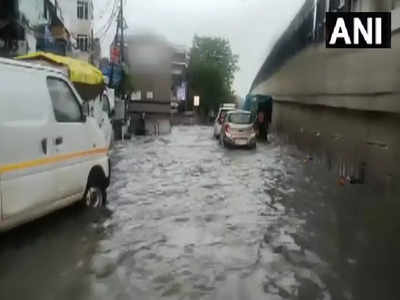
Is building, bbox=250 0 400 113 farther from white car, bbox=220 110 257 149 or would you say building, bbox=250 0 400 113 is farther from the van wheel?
the van wheel

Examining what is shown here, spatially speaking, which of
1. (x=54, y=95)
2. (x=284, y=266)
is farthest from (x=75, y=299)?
(x=54, y=95)

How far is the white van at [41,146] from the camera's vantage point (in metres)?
5.59

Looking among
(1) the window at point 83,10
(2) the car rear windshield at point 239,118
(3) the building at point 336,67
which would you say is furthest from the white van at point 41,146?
(1) the window at point 83,10

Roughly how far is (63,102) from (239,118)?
18.7 meters

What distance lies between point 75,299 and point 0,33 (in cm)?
1615

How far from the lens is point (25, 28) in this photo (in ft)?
65.9

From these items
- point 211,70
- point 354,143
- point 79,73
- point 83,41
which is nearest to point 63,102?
point 79,73

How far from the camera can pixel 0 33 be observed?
18859mm

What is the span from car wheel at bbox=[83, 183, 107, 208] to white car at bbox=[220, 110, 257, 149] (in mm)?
16083

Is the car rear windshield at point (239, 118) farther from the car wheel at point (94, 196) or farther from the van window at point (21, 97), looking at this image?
the van window at point (21, 97)

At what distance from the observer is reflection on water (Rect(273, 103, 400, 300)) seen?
18.4ft

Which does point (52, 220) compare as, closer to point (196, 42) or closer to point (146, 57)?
point (146, 57)

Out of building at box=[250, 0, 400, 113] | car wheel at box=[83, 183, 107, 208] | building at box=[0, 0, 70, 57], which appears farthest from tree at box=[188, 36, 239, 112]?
car wheel at box=[83, 183, 107, 208]

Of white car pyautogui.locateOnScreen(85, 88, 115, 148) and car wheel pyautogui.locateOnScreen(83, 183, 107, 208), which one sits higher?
white car pyautogui.locateOnScreen(85, 88, 115, 148)
